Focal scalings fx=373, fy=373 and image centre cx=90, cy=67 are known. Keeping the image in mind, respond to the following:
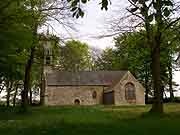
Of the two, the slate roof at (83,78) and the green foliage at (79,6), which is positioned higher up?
the slate roof at (83,78)

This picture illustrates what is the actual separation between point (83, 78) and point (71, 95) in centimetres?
445

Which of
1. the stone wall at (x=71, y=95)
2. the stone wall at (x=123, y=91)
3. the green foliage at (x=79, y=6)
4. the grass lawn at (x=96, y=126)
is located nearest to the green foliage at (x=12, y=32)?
the grass lawn at (x=96, y=126)

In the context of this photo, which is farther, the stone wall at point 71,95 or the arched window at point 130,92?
the stone wall at point 71,95

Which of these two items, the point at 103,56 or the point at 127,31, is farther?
the point at 103,56

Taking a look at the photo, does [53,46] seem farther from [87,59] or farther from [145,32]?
[87,59]

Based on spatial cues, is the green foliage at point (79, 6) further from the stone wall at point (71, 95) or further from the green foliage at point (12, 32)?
the stone wall at point (71, 95)

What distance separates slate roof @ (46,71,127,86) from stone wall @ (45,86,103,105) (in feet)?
2.76

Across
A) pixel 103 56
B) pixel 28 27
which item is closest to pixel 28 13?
pixel 28 27

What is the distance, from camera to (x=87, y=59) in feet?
277

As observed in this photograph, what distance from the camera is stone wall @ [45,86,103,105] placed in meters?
76.9

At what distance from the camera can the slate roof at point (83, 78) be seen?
77.9m

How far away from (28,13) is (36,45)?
7.75 metres

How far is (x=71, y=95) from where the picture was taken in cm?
7788

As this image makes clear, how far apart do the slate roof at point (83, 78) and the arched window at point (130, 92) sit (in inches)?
122
